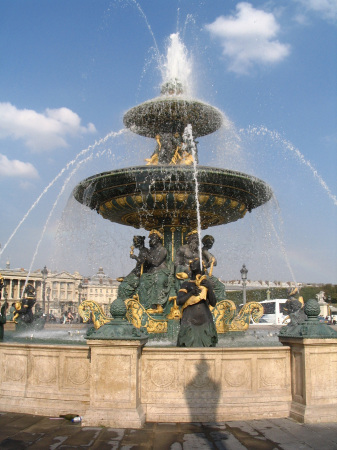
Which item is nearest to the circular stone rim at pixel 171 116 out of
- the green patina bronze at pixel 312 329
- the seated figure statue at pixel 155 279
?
the seated figure statue at pixel 155 279

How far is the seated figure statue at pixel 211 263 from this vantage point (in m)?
11.7

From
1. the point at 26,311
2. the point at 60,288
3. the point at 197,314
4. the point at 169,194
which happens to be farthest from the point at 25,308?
the point at 60,288

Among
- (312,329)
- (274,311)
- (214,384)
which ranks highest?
(312,329)

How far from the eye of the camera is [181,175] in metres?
10.8

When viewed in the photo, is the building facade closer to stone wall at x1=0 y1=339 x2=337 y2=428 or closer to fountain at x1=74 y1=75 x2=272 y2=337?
fountain at x1=74 y1=75 x2=272 y2=337

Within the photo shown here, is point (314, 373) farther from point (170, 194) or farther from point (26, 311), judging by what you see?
point (26, 311)

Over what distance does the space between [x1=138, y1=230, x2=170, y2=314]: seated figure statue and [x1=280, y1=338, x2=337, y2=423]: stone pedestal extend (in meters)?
5.66

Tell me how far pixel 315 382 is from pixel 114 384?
2487mm

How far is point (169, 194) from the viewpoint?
37.6 ft

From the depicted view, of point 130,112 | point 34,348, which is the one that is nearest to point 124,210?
point 130,112

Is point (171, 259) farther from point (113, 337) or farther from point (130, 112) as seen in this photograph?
point (113, 337)

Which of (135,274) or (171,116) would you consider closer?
(135,274)

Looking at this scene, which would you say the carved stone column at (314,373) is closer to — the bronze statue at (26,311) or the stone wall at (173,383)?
the stone wall at (173,383)

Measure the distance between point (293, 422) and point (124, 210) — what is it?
7.22 m
